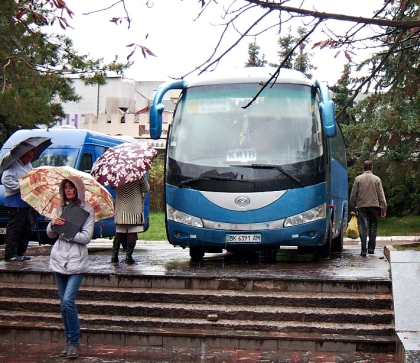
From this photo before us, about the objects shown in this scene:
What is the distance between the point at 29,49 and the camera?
1642 centimetres

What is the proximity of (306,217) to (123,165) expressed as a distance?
2787 millimetres

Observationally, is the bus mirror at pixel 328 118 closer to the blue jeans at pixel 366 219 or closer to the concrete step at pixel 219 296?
the concrete step at pixel 219 296

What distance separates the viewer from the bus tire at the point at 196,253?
13.7m

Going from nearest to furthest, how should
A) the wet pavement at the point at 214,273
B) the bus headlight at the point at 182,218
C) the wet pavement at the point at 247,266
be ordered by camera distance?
the wet pavement at the point at 214,273, the wet pavement at the point at 247,266, the bus headlight at the point at 182,218

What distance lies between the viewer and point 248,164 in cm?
1252

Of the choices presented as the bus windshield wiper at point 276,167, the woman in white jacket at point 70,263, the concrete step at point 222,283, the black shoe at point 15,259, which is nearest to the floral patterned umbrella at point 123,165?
the bus windshield wiper at point 276,167

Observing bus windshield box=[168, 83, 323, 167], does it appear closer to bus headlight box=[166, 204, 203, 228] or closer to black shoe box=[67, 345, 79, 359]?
bus headlight box=[166, 204, 203, 228]

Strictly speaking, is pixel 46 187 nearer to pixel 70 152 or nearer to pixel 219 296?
pixel 219 296

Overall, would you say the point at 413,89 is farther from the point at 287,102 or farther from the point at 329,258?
the point at 329,258

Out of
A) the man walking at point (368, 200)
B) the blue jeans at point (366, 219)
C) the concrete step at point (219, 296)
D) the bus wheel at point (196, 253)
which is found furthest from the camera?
the blue jeans at point (366, 219)

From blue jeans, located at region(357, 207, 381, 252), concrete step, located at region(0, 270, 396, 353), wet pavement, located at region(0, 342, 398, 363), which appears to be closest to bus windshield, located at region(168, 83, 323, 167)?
concrete step, located at region(0, 270, 396, 353)

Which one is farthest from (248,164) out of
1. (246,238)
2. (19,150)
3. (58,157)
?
(58,157)

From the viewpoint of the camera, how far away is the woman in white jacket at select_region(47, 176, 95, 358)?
28.5 ft

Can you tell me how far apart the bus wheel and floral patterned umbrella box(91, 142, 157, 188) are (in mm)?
1916
